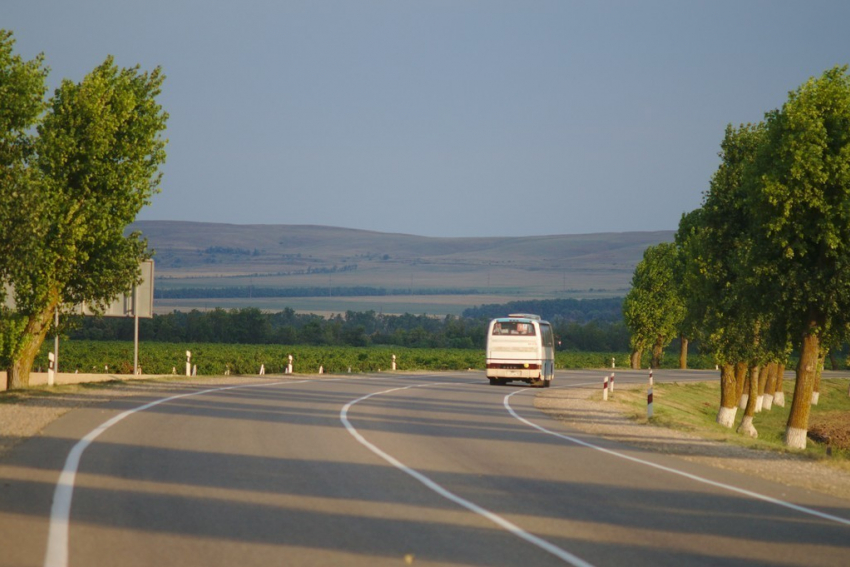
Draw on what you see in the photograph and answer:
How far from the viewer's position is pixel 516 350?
44312 millimetres

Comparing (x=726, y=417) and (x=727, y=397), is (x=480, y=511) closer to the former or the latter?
(x=726, y=417)

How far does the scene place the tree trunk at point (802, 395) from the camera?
26750 millimetres

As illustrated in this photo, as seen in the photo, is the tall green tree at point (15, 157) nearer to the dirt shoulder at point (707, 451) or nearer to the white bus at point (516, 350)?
the dirt shoulder at point (707, 451)

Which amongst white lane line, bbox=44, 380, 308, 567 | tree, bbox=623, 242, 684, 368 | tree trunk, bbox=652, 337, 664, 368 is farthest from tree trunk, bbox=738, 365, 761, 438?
tree trunk, bbox=652, 337, 664, 368

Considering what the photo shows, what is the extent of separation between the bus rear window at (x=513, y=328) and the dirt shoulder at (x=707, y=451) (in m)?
13.8

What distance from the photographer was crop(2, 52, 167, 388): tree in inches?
1196

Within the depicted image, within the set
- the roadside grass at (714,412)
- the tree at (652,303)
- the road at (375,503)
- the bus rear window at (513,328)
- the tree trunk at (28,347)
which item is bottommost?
the roadside grass at (714,412)

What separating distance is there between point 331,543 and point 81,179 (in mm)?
25500

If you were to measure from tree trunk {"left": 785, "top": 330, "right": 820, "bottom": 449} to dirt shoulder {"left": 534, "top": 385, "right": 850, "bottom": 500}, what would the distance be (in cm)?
454

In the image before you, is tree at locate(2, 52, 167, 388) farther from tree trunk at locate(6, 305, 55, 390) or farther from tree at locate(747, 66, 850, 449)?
tree at locate(747, 66, 850, 449)

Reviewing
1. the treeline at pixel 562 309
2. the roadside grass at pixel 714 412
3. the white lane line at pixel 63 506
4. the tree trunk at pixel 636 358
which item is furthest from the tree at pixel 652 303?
the treeline at pixel 562 309

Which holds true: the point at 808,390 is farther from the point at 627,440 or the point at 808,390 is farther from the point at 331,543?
the point at 331,543

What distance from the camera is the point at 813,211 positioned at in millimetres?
27062

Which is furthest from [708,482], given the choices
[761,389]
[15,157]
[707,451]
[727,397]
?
[761,389]
